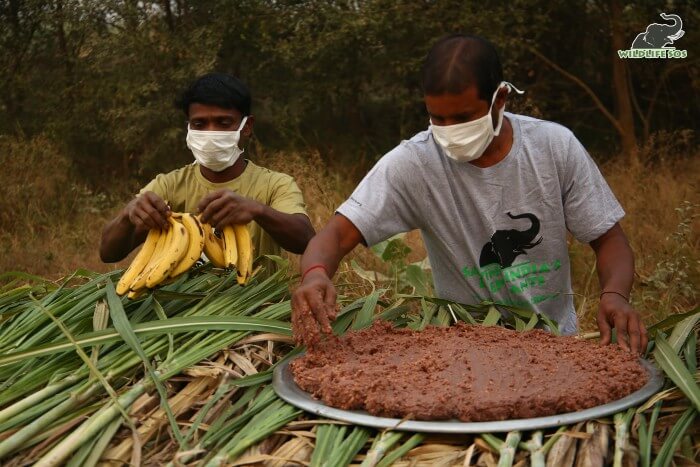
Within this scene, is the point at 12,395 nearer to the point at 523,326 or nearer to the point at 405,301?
the point at 405,301

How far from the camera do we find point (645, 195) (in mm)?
7059

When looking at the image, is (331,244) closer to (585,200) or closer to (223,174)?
(585,200)

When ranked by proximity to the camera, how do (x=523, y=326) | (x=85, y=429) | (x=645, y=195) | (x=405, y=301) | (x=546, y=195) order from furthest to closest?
(x=645, y=195), (x=546, y=195), (x=405, y=301), (x=523, y=326), (x=85, y=429)

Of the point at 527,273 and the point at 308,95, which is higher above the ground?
the point at 527,273

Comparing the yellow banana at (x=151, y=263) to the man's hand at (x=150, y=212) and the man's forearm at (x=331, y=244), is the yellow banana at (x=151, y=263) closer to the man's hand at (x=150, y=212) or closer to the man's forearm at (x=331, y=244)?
the man's hand at (x=150, y=212)

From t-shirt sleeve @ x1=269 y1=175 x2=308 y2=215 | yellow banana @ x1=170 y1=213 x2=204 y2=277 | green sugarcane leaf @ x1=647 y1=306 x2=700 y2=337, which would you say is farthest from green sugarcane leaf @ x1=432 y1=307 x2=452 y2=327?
t-shirt sleeve @ x1=269 y1=175 x2=308 y2=215

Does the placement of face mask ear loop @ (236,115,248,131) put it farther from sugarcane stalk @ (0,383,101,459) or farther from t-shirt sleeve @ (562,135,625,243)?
sugarcane stalk @ (0,383,101,459)

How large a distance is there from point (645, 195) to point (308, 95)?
473 centimetres

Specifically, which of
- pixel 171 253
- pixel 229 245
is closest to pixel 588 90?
pixel 229 245

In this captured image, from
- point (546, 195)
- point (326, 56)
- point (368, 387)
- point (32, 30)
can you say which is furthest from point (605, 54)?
point (368, 387)

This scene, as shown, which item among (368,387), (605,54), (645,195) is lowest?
(645,195)

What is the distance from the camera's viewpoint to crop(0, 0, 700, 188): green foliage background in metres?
9.09

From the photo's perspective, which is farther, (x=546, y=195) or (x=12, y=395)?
(x=546, y=195)

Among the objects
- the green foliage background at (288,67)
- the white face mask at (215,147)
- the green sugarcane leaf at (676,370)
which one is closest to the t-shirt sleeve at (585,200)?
the green sugarcane leaf at (676,370)
